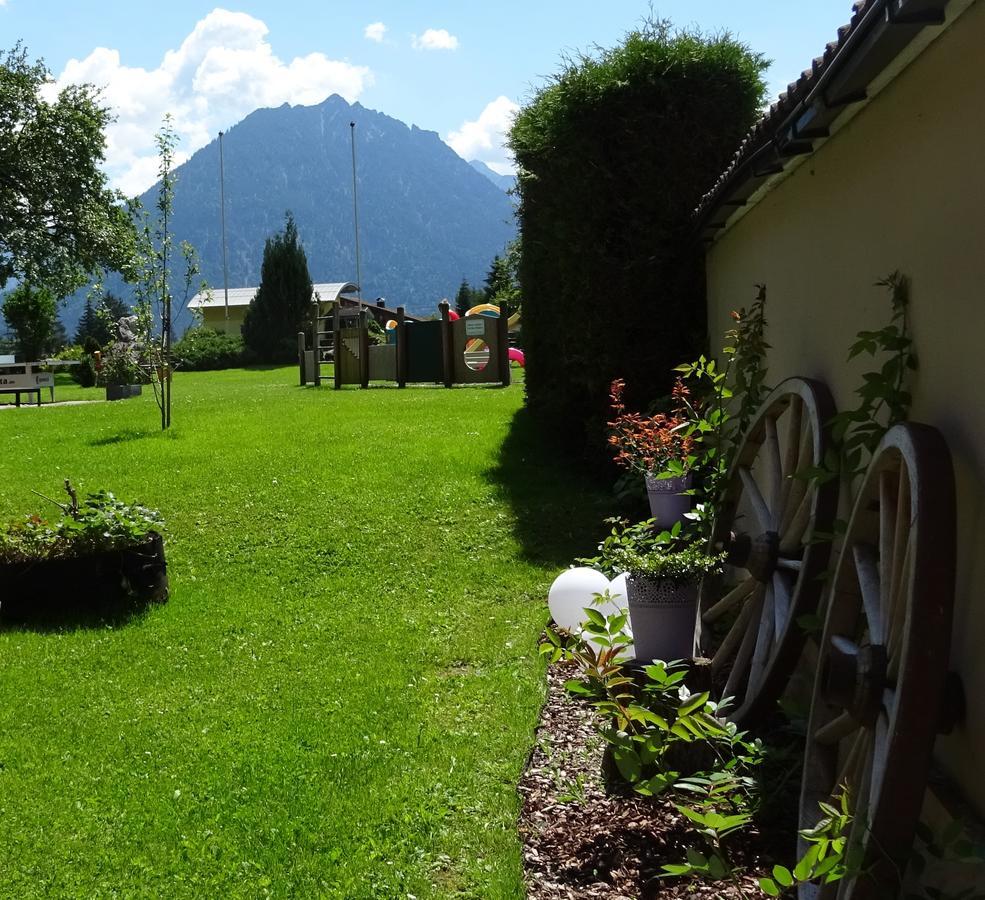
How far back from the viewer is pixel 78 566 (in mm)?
5746

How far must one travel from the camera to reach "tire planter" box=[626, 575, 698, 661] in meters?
4.21

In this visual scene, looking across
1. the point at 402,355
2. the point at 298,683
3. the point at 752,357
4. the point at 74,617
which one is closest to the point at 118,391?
the point at 402,355

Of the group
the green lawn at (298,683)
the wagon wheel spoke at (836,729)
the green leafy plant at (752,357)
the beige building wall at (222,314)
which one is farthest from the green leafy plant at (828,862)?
the beige building wall at (222,314)

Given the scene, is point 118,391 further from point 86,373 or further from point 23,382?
point 86,373

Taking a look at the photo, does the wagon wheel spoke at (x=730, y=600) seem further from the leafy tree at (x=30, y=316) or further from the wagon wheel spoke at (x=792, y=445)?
the leafy tree at (x=30, y=316)

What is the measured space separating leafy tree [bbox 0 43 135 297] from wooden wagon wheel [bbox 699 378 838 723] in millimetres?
28366

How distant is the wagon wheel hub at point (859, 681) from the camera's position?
2.19 metres

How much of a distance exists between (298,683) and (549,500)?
3.72 metres

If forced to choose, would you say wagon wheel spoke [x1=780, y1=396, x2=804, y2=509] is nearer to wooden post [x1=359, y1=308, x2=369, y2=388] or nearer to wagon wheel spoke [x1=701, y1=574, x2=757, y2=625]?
wagon wheel spoke [x1=701, y1=574, x2=757, y2=625]

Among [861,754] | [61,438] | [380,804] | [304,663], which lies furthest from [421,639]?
[61,438]

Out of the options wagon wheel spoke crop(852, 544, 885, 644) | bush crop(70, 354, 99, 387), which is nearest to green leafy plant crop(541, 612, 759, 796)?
wagon wheel spoke crop(852, 544, 885, 644)

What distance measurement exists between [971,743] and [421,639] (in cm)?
343

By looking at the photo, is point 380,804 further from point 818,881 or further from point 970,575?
Result: point 970,575

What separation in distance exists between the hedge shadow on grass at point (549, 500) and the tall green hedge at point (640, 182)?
85cm
